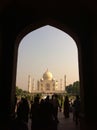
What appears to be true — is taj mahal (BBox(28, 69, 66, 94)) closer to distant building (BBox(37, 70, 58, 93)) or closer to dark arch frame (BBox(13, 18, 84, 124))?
distant building (BBox(37, 70, 58, 93))

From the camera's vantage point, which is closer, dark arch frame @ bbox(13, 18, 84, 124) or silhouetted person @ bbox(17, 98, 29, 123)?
silhouetted person @ bbox(17, 98, 29, 123)

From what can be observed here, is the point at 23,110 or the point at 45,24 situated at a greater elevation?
the point at 45,24

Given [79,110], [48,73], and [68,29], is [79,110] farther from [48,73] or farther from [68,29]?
[48,73]

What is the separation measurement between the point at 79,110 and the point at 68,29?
3.01m

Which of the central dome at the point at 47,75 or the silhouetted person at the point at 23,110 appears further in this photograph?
the central dome at the point at 47,75

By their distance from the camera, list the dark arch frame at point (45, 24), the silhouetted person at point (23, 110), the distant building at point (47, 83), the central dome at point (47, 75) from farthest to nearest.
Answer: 1. the distant building at point (47, 83)
2. the central dome at point (47, 75)
3. the dark arch frame at point (45, 24)
4. the silhouetted person at point (23, 110)

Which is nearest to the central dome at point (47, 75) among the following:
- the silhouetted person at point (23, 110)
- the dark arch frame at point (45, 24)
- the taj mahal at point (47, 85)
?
the taj mahal at point (47, 85)

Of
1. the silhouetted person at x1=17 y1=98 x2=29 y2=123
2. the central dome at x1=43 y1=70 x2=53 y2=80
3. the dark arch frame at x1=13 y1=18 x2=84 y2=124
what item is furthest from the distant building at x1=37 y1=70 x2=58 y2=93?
the silhouetted person at x1=17 y1=98 x2=29 y2=123

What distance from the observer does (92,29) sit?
24.2 feet

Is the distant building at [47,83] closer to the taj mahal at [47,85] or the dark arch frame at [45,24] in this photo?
the taj mahal at [47,85]

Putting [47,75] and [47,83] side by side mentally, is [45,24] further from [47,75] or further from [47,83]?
[47,83]

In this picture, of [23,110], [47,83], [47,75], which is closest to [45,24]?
[23,110]

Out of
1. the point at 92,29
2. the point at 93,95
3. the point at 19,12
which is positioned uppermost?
the point at 19,12

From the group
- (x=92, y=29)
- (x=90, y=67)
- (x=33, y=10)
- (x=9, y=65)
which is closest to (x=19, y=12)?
(x=33, y=10)
